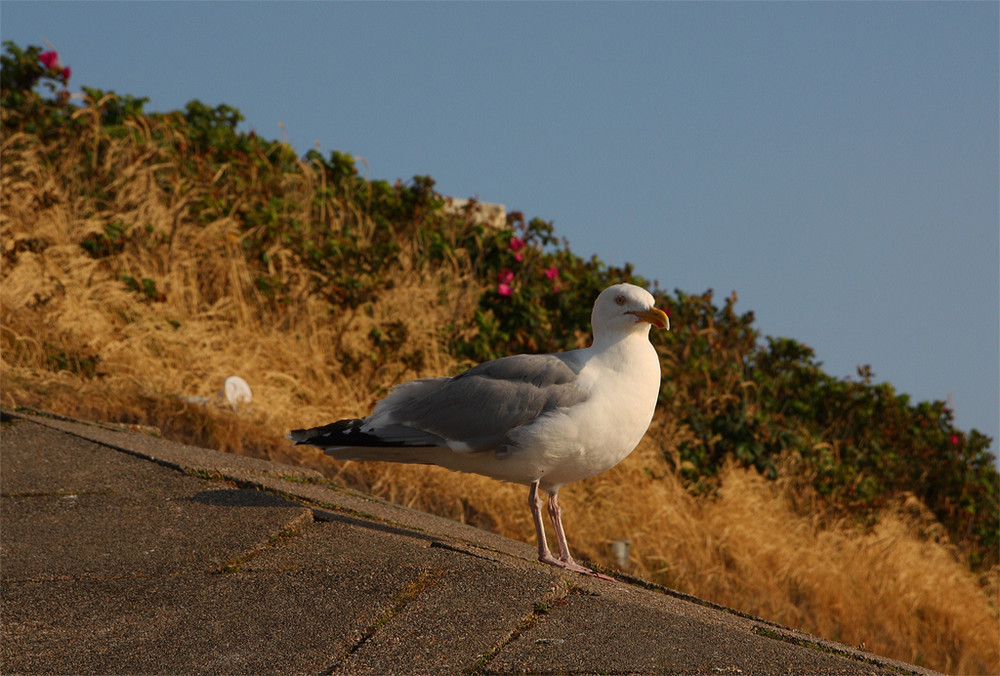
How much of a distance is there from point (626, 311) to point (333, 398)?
162 inches

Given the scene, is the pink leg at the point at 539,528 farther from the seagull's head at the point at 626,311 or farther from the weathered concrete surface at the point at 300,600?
the seagull's head at the point at 626,311

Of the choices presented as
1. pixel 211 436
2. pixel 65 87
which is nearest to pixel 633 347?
pixel 211 436

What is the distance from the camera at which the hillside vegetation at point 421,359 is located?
22.8ft

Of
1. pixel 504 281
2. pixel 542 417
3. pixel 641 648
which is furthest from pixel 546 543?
pixel 504 281

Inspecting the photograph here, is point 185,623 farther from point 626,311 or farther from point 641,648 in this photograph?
point 626,311

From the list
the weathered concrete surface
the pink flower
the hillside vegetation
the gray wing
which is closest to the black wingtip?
the gray wing

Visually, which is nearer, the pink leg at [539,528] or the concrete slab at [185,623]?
the concrete slab at [185,623]

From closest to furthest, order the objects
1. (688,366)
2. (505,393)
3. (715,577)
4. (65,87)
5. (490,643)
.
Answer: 1. (490,643)
2. (505,393)
3. (715,577)
4. (688,366)
5. (65,87)

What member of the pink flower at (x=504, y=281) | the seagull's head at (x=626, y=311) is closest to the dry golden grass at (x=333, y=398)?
the pink flower at (x=504, y=281)

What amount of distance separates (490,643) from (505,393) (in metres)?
1.04

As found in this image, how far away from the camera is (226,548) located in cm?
390

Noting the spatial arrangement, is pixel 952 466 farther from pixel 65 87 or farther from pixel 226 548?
pixel 65 87

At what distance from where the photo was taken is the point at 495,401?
3793 millimetres

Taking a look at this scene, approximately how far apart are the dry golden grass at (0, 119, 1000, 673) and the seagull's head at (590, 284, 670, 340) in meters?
2.82
